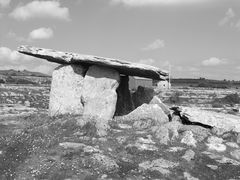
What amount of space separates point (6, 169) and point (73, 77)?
26.4ft

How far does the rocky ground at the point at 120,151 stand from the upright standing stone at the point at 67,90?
7.49 ft

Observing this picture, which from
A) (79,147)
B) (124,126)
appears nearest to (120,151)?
(79,147)

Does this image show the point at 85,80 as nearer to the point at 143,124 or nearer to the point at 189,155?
the point at 143,124

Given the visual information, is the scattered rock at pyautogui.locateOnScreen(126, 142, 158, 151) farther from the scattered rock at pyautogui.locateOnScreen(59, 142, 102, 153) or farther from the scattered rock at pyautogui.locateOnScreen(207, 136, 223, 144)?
the scattered rock at pyautogui.locateOnScreen(207, 136, 223, 144)

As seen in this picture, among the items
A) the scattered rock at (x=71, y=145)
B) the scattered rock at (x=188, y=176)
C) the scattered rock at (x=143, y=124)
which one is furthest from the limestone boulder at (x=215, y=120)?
the scattered rock at (x=71, y=145)

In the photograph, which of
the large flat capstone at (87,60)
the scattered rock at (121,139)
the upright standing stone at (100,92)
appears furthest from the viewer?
the upright standing stone at (100,92)

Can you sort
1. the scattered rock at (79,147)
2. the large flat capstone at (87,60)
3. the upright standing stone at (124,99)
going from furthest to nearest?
the upright standing stone at (124,99), the large flat capstone at (87,60), the scattered rock at (79,147)

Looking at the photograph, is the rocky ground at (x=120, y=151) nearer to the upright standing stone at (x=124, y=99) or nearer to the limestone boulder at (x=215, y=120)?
the limestone boulder at (x=215, y=120)

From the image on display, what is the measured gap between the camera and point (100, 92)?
18.3m

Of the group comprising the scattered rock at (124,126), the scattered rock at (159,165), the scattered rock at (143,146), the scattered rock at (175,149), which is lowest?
the scattered rock at (159,165)

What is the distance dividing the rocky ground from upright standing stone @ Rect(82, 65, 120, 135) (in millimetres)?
1340

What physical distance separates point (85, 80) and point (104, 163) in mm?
7508

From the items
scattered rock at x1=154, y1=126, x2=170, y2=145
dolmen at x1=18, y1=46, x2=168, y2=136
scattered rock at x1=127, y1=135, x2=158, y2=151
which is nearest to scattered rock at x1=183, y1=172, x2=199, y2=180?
scattered rock at x1=127, y1=135, x2=158, y2=151

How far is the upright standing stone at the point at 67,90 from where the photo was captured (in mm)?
18688
